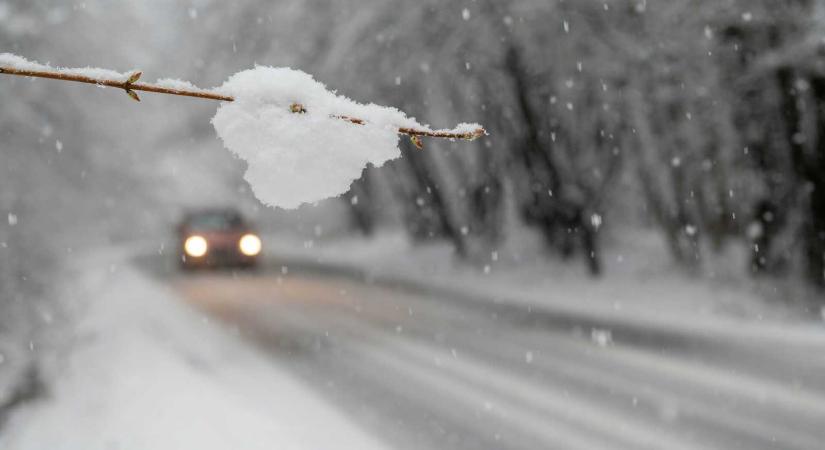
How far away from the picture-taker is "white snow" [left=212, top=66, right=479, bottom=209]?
3.20 ft

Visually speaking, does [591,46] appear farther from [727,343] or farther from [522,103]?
[727,343]

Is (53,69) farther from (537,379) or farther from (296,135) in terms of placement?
(537,379)

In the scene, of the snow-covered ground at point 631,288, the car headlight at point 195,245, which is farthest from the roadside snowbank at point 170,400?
the car headlight at point 195,245

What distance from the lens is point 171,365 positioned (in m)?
Result: 6.59

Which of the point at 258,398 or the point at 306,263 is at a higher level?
the point at 306,263

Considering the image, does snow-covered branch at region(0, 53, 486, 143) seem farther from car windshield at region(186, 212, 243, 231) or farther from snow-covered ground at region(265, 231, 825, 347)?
car windshield at region(186, 212, 243, 231)

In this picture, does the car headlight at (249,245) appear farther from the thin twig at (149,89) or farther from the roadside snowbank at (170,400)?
the thin twig at (149,89)

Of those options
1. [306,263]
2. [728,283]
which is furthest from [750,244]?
[306,263]

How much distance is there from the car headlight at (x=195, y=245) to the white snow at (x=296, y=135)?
14.2 metres

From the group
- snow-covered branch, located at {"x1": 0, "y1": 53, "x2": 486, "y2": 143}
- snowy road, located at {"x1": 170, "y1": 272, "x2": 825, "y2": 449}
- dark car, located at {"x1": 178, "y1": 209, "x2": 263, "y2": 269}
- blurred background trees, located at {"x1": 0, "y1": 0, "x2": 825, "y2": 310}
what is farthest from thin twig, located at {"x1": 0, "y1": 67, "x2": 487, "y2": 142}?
dark car, located at {"x1": 178, "y1": 209, "x2": 263, "y2": 269}

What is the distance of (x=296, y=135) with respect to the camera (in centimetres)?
99

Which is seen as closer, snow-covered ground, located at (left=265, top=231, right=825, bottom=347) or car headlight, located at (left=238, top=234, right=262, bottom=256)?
snow-covered ground, located at (left=265, top=231, right=825, bottom=347)

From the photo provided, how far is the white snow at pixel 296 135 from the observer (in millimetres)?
977

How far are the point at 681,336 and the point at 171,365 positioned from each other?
19.8 feet
